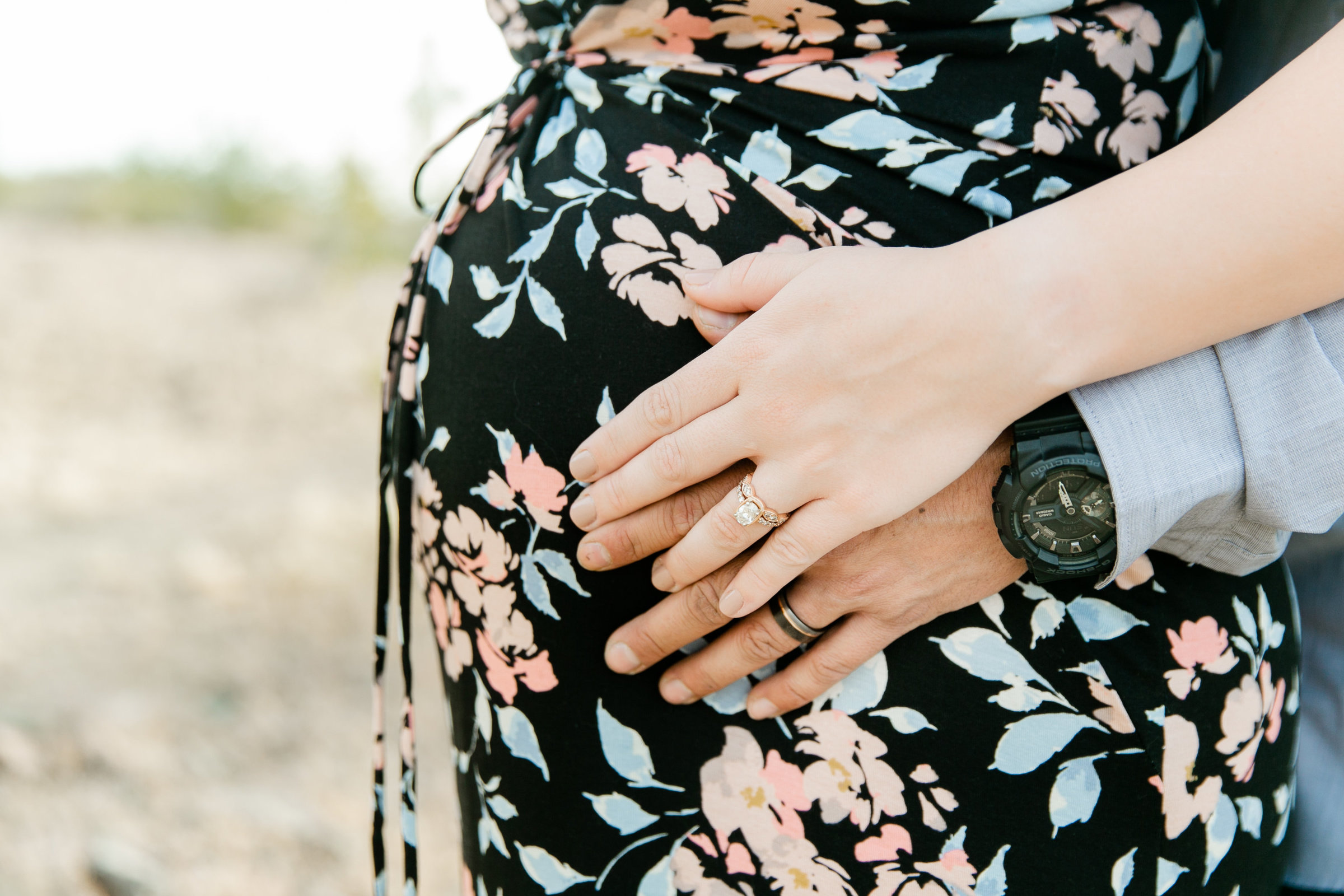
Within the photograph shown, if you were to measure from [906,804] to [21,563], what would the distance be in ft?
11.7

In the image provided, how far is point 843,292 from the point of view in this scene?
623mm

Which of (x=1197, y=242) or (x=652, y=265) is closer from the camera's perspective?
(x=1197, y=242)

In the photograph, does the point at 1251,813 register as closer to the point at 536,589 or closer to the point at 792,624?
the point at 792,624

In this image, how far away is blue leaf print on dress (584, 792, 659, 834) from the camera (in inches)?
30.5

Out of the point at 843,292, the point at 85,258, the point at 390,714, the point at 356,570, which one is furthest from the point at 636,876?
the point at 85,258

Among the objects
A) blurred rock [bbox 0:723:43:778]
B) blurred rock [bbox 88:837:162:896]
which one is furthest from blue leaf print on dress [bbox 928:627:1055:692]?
blurred rock [bbox 0:723:43:778]

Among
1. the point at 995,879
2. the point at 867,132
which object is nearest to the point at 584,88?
the point at 867,132

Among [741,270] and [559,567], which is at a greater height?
[741,270]

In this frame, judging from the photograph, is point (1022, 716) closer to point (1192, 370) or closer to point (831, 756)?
point (831, 756)

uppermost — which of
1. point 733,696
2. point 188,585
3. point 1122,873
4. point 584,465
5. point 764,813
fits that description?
point 188,585

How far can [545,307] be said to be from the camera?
753 mm

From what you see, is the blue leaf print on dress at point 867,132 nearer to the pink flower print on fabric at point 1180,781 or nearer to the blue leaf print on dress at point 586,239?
the blue leaf print on dress at point 586,239

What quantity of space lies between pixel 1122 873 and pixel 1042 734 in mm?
139

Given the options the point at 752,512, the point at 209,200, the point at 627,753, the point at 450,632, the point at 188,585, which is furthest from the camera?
the point at 209,200
